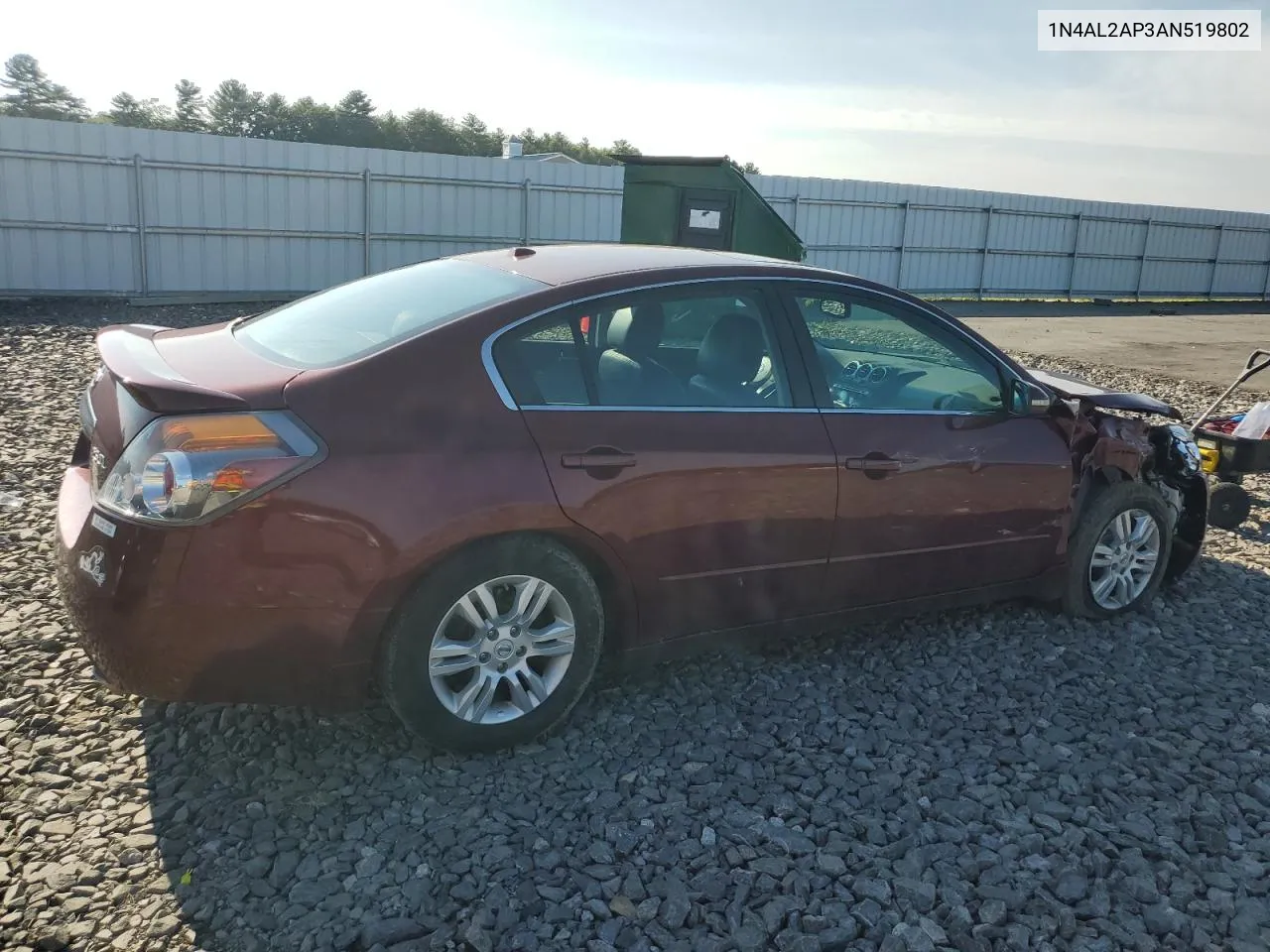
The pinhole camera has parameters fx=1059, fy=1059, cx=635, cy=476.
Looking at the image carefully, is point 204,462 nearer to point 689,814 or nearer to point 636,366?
point 636,366

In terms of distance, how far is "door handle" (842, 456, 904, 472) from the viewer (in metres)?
3.83

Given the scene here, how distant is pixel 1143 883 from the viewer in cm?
290

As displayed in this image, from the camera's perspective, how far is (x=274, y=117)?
74.2m

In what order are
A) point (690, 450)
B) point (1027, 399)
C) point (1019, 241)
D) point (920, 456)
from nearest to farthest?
point (690, 450) < point (920, 456) < point (1027, 399) < point (1019, 241)

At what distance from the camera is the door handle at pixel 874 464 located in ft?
12.6

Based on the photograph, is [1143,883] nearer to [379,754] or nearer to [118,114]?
[379,754]

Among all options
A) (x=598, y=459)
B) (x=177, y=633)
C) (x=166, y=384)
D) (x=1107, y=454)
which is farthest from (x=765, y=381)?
(x=177, y=633)

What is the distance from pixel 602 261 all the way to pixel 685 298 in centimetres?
34

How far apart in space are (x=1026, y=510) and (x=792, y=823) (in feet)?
6.30

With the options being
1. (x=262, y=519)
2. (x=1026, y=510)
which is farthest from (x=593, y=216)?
(x=262, y=519)

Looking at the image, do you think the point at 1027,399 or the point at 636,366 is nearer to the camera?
the point at 636,366

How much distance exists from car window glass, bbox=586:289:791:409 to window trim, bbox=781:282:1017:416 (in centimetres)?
12

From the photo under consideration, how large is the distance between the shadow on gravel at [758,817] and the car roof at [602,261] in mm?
1515

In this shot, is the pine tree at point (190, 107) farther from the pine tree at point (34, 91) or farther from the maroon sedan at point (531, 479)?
the maroon sedan at point (531, 479)
